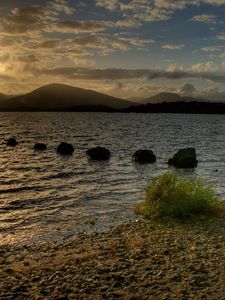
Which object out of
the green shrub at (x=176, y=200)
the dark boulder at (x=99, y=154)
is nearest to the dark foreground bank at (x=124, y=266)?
the green shrub at (x=176, y=200)

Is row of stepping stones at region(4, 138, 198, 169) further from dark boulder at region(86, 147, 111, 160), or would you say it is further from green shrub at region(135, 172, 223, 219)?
green shrub at region(135, 172, 223, 219)

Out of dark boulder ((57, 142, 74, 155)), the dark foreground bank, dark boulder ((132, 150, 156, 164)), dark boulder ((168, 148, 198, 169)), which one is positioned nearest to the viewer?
the dark foreground bank

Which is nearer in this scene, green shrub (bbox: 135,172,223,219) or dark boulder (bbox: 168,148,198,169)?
green shrub (bbox: 135,172,223,219)

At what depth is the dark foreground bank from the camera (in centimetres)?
982

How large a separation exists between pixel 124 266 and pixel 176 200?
7.33m

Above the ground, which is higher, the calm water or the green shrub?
the green shrub

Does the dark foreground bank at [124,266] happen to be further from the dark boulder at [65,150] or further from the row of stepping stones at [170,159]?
the dark boulder at [65,150]

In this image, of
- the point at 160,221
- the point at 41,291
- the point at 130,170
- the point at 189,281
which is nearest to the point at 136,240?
the point at 160,221

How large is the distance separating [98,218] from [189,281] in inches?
361

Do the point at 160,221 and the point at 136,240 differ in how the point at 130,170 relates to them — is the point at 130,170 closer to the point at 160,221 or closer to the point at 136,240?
the point at 160,221

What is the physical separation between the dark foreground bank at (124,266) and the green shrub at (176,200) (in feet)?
6.18

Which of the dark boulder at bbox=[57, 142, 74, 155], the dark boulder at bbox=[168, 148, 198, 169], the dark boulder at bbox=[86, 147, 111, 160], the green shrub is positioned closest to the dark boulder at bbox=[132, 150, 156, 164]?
the dark boulder at bbox=[168, 148, 198, 169]

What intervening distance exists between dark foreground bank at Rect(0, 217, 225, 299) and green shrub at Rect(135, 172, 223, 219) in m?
1.88

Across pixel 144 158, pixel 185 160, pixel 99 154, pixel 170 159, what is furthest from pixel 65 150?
pixel 185 160
